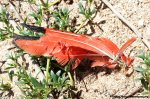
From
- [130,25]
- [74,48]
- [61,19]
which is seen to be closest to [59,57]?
[74,48]

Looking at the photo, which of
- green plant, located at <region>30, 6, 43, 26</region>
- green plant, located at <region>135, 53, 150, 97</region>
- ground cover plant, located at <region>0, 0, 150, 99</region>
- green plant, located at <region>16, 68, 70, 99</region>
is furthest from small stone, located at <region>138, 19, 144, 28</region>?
green plant, located at <region>30, 6, 43, 26</region>

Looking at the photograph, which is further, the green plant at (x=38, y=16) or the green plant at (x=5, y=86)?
the green plant at (x=38, y=16)

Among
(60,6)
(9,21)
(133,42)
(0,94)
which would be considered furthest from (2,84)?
(133,42)

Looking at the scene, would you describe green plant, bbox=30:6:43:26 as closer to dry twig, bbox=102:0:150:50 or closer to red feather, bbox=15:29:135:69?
red feather, bbox=15:29:135:69

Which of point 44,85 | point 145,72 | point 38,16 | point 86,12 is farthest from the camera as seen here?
point 38,16

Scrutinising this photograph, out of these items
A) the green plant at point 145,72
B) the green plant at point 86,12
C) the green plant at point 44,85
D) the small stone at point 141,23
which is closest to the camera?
the green plant at point 145,72

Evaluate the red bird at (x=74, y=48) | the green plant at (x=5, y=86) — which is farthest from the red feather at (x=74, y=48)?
the green plant at (x=5, y=86)

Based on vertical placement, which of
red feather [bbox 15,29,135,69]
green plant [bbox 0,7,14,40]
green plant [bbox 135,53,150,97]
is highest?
green plant [bbox 0,7,14,40]

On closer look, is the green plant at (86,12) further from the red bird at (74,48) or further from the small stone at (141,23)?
the small stone at (141,23)

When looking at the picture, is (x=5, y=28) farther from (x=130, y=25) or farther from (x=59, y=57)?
(x=130, y=25)
